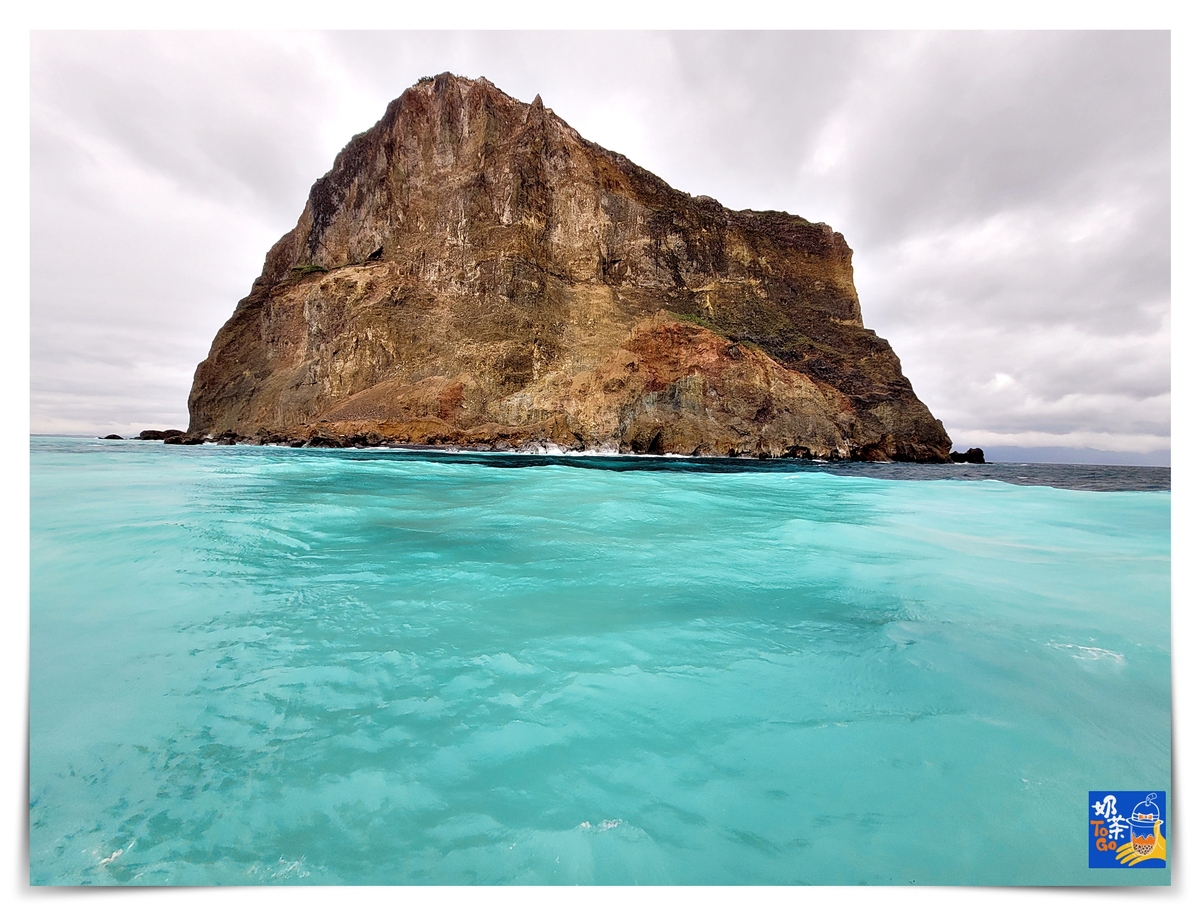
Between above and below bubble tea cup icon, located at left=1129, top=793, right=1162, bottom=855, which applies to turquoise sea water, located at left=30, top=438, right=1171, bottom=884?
above

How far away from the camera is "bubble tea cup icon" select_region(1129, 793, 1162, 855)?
2.33 m

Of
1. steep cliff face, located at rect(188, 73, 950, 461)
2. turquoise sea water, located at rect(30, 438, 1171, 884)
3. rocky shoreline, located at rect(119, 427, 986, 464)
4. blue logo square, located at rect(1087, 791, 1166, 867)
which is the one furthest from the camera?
steep cliff face, located at rect(188, 73, 950, 461)

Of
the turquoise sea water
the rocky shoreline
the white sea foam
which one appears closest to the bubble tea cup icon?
the turquoise sea water

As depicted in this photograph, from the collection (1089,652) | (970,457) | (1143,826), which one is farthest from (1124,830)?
(970,457)

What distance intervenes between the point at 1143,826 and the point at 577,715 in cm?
272

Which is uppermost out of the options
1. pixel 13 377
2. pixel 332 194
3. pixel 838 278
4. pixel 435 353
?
pixel 332 194

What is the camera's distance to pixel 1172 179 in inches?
127

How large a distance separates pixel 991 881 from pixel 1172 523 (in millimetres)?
2578

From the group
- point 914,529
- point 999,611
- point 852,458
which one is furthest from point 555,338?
point 999,611

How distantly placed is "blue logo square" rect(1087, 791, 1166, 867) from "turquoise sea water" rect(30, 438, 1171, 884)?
71mm

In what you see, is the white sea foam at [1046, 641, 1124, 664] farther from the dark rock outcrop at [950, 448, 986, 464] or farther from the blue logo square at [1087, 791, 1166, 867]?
the dark rock outcrop at [950, 448, 986, 464]

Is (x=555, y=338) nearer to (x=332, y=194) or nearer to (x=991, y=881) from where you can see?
(x=332, y=194)

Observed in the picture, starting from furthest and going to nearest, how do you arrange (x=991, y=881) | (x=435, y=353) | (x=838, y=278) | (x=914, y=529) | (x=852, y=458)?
1. (x=838, y=278)
2. (x=435, y=353)
3. (x=852, y=458)
4. (x=914, y=529)
5. (x=991, y=881)

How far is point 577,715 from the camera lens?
2.79 m
